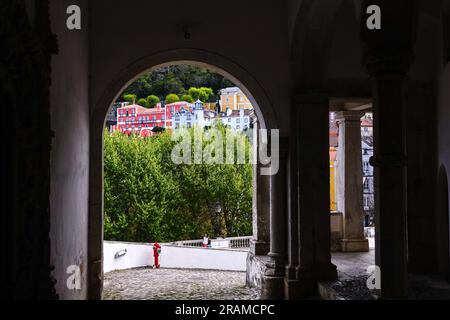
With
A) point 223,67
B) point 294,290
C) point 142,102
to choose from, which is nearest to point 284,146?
point 223,67

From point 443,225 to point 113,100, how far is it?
6152 millimetres

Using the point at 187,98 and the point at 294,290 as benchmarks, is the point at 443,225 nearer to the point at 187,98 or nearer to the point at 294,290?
the point at 294,290

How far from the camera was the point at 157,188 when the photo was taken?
28375 mm

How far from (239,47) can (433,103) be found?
144 inches

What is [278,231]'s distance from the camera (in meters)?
9.00

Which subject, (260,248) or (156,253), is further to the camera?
(156,253)

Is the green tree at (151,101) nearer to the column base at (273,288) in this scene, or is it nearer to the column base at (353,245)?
the column base at (353,245)

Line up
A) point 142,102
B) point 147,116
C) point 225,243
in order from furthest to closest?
point 142,102, point 147,116, point 225,243

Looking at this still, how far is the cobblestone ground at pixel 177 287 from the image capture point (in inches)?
391

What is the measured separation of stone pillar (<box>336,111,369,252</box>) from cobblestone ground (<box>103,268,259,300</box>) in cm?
297

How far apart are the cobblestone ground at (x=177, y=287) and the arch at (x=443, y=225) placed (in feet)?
11.1

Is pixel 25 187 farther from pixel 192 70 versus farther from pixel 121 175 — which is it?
pixel 192 70

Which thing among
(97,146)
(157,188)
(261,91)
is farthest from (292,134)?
(157,188)

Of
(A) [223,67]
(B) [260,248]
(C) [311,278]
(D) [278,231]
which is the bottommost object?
(C) [311,278]
